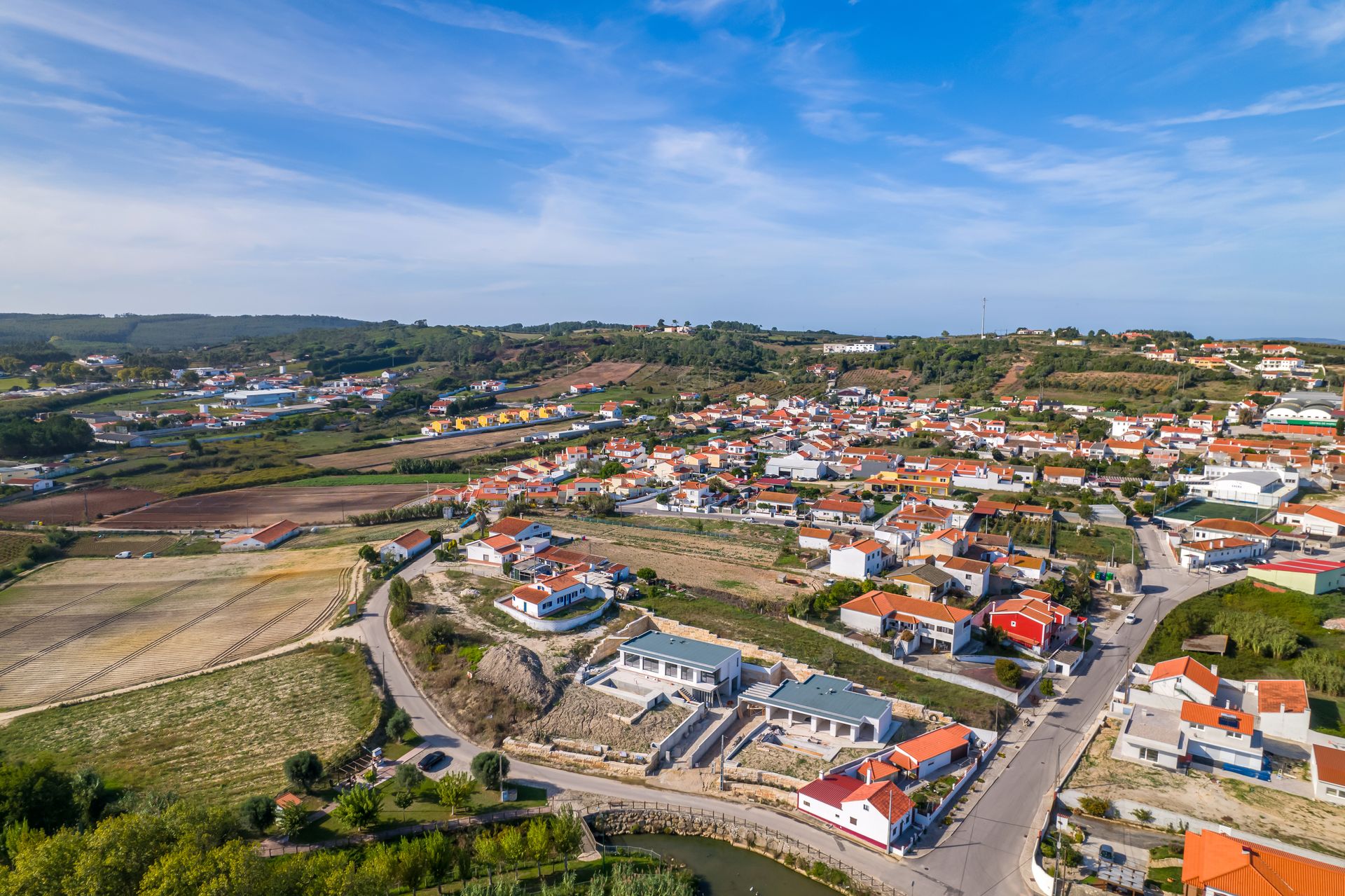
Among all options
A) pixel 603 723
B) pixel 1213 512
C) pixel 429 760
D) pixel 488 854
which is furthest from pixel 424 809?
pixel 1213 512

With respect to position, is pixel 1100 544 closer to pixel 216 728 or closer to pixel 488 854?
pixel 488 854

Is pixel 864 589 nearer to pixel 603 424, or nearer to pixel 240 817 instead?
pixel 240 817

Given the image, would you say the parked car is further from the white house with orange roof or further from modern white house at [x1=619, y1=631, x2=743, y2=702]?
the white house with orange roof

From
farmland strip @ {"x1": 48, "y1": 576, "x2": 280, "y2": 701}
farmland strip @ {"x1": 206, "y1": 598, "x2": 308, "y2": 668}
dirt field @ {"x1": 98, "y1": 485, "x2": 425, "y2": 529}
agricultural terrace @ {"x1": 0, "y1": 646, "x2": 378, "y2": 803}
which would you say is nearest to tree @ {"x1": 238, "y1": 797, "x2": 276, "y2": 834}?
agricultural terrace @ {"x1": 0, "y1": 646, "x2": 378, "y2": 803}

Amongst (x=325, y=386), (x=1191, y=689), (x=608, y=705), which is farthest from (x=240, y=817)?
(x=325, y=386)

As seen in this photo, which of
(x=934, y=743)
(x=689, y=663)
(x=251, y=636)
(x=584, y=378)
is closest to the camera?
(x=934, y=743)

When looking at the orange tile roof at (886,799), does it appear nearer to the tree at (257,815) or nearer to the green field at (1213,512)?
the tree at (257,815)
